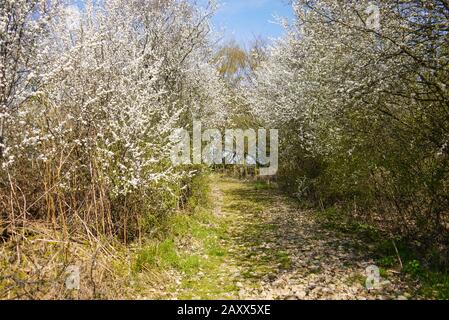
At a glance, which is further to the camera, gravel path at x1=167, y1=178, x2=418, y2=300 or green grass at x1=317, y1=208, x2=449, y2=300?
gravel path at x1=167, y1=178, x2=418, y2=300

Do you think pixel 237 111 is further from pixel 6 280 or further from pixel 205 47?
pixel 6 280

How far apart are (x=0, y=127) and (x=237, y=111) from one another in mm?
16224

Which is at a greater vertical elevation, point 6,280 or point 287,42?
point 287,42

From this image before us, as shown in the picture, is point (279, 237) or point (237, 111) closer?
point (279, 237)

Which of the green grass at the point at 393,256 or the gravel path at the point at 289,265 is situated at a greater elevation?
the green grass at the point at 393,256

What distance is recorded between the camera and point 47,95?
19.3 ft

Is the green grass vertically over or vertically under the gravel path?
over

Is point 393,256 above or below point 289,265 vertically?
above

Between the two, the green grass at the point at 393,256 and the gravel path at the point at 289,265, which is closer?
the green grass at the point at 393,256

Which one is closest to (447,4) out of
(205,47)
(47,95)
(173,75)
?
(47,95)

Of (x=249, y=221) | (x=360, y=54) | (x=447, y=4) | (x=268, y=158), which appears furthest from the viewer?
(x=268, y=158)
